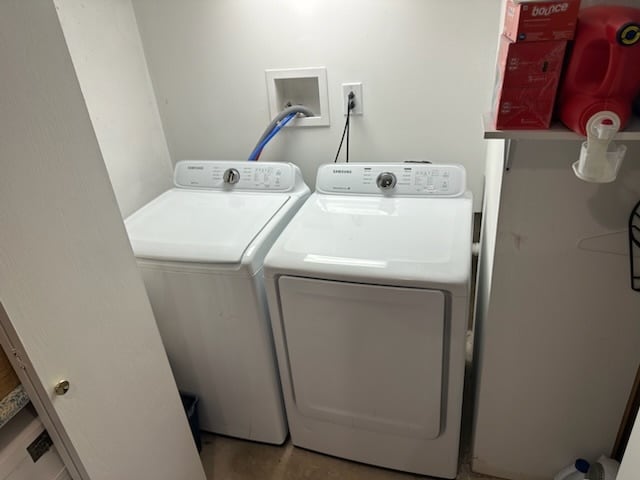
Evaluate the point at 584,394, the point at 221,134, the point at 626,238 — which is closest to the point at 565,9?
the point at 626,238

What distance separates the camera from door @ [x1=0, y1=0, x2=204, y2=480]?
2.49 feet

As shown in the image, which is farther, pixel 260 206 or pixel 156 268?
pixel 260 206

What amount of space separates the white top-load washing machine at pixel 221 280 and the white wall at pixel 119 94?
18 cm

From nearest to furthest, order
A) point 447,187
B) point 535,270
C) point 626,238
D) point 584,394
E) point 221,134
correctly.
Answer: point 626,238, point 535,270, point 584,394, point 447,187, point 221,134

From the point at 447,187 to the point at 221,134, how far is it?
101 centimetres

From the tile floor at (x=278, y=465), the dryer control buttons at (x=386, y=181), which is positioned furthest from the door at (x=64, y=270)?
the dryer control buttons at (x=386, y=181)

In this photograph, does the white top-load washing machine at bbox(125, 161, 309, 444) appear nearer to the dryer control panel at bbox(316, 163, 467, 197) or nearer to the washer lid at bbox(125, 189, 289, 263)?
the washer lid at bbox(125, 189, 289, 263)

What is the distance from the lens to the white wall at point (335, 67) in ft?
5.28

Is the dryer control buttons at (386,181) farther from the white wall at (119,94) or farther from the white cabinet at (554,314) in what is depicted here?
the white wall at (119,94)

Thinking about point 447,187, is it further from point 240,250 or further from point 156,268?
point 156,268

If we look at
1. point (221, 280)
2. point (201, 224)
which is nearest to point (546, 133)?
point (221, 280)

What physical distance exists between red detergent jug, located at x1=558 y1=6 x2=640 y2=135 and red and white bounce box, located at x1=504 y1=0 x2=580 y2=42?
1.5 inches

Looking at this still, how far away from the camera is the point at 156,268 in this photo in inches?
56.8

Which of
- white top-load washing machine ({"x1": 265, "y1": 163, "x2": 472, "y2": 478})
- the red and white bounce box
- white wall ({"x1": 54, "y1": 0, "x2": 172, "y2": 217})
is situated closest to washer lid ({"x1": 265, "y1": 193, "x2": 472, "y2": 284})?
white top-load washing machine ({"x1": 265, "y1": 163, "x2": 472, "y2": 478})
